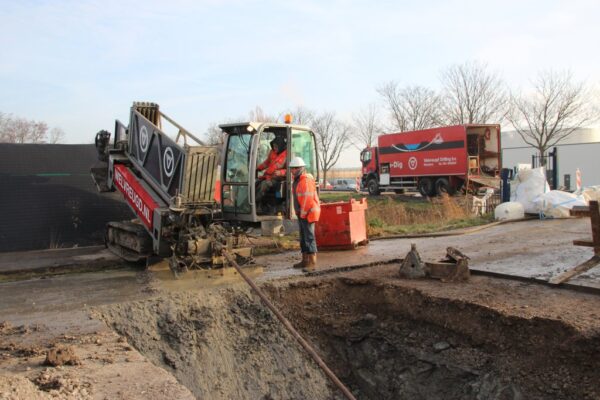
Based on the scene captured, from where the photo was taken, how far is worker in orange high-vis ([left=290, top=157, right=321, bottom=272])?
27.3 feet

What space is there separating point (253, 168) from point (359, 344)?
11.3 ft

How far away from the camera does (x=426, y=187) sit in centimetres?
2409

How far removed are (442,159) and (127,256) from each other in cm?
1653

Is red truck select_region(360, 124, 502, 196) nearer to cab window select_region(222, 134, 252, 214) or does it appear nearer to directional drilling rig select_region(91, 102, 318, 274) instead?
directional drilling rig select_region(91, 102, 318, 274)

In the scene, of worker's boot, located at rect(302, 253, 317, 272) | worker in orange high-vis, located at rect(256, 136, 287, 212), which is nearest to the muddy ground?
worker's boot, located at rect(302, 253, 317, 272)

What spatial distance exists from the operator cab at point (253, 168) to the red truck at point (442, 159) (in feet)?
46.1

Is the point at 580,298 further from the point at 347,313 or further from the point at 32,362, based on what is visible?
the point at 32,362

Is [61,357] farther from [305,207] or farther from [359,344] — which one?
[305,207]

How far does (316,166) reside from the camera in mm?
9875

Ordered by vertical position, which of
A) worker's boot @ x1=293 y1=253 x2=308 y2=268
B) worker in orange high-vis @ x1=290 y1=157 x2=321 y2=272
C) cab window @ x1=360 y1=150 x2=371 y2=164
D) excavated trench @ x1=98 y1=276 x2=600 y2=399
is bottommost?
excavated trench @ x1=98 y1=276 x2=600 y2=399

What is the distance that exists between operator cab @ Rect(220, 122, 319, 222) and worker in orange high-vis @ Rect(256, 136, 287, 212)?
4 cm

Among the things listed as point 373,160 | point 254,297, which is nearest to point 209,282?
point 254,297

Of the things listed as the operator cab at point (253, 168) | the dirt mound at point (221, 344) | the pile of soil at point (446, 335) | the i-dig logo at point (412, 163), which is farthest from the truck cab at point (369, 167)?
the dirt mound at point (221, 344)

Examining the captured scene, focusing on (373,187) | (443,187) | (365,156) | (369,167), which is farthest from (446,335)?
(365,156)
